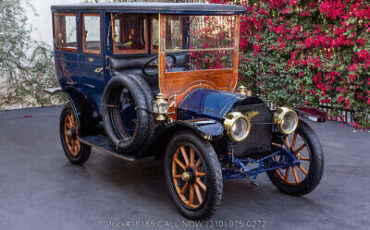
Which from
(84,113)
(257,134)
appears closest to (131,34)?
(84,113)

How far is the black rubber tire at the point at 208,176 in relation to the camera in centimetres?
383

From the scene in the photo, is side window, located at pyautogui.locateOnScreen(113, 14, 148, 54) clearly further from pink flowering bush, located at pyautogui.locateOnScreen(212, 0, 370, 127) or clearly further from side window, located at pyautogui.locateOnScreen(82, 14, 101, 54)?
pink flowering bush, located at pyautogui.locateOnScreen(212, 0, 370, 127)

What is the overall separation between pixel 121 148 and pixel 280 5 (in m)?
4.89

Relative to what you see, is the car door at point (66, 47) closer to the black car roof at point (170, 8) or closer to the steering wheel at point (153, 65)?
the black car roof at point (170, 8)

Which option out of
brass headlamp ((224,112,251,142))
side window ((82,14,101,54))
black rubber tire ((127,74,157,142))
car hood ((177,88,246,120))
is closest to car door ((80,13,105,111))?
side window ((82,14,101,54))

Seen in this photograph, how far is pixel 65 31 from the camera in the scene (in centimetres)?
589

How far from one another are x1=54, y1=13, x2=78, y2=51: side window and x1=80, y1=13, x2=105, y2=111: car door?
0.78 ft

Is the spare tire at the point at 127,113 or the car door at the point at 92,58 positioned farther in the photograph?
the car door at the point at 92,58

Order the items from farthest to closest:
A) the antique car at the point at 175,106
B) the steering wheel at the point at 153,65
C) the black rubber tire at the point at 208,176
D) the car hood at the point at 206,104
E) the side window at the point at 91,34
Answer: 1. the side window at the point at 91,34
2. the steering wheel at the point at 153,65
3. the car hood at the point at 206,104
4. the antique car at the point at 175,106
5. the black rubber tire at the point at 208,176

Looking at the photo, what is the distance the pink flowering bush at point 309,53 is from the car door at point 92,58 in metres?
4.08

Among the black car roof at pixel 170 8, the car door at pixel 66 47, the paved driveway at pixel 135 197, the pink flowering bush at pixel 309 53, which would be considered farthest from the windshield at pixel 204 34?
the pink flowering bush at pixel 309 53


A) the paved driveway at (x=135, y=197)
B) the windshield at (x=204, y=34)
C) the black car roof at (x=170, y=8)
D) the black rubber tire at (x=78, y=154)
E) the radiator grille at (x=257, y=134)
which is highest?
the black car roof at (x=170, y=8)

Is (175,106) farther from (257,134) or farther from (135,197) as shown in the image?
(135,197)

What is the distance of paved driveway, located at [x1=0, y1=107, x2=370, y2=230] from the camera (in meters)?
4.13
